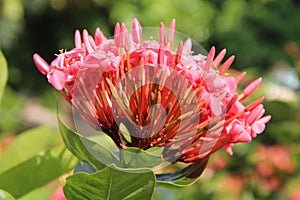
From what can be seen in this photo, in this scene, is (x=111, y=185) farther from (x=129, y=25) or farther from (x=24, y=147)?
(x=129, y=25)

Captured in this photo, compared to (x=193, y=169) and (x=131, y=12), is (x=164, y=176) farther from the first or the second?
(x=131, y=12)

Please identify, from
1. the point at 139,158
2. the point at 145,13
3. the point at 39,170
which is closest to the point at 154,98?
the point at 139,158

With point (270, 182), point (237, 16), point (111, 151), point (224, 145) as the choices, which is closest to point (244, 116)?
point (224, 145)

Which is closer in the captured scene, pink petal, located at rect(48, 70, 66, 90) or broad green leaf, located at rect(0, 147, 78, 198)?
Answer: pink petal, located at rect(48, 70, 66, 90)

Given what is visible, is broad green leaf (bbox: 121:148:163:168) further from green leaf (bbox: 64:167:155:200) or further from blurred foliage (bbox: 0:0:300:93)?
blurred foliage (bbox: 0:0:300:93)

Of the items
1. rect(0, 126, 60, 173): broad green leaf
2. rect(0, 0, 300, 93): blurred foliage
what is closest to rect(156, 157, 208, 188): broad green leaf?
rect(0, 126, 60, 173): broad green leaf

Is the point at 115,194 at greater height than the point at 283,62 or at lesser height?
greater
